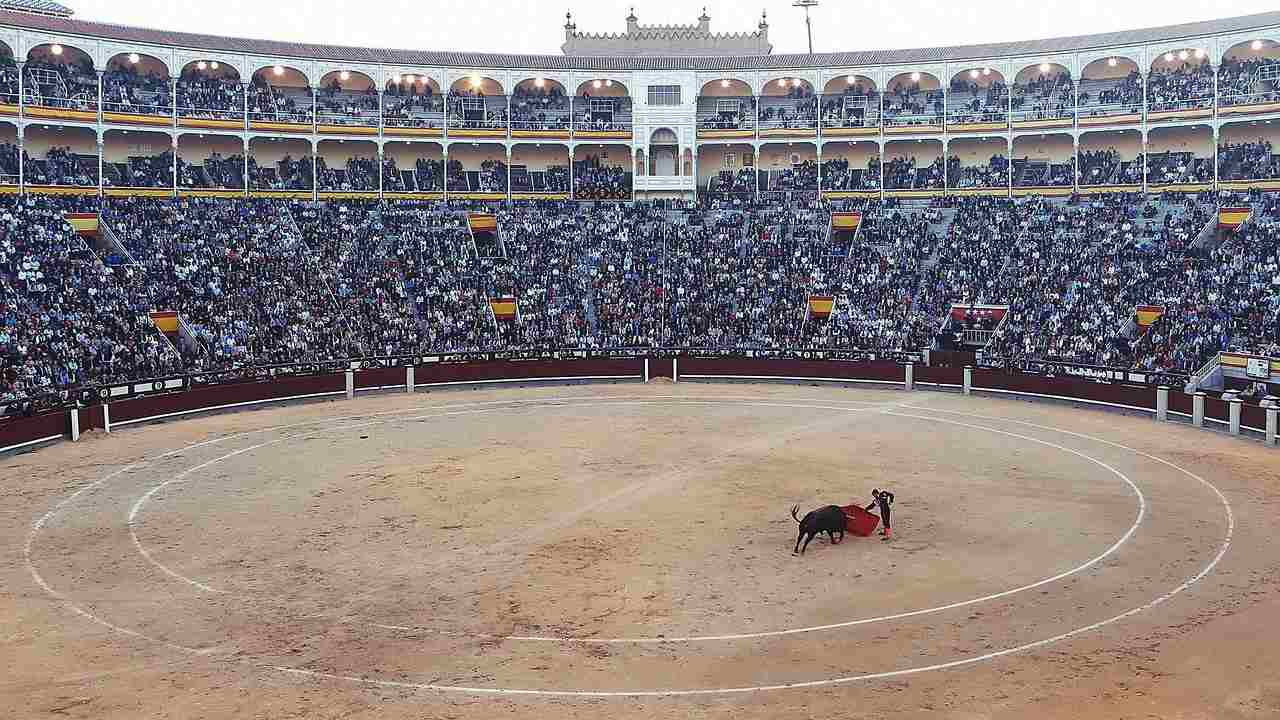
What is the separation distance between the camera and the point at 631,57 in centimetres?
6762

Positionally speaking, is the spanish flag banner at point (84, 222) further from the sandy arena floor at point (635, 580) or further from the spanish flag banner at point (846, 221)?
the spanish flag banner at point (846, 221)

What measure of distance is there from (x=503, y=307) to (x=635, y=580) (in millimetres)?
33754

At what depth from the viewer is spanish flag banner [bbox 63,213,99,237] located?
1812 inches

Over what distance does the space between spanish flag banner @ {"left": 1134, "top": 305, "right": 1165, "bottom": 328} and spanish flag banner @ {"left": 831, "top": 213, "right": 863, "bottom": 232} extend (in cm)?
1719

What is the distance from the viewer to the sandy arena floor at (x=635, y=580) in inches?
472

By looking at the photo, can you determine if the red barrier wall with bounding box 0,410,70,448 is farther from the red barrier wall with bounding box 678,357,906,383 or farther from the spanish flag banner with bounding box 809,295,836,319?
the spanish flag banner with bounding box 809,295,836,319

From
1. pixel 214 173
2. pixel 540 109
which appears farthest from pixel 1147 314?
pixel 214 173

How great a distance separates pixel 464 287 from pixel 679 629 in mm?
37087

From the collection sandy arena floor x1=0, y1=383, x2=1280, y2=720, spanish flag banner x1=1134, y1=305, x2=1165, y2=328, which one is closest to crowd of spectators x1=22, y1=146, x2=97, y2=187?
sandy arena floor x1=0, y1=383, x2=1280, y2=720

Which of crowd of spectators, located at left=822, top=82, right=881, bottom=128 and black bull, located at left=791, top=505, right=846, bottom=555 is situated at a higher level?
crowd of spectators, located at left=822, top=82, right=881, bottom=128

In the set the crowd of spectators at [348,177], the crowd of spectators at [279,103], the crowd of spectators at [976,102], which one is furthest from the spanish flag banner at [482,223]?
the crowd of spectators at [976,102]

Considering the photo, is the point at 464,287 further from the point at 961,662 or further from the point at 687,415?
the point at 961,662

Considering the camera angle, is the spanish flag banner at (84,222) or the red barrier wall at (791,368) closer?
the red barrier wall at (791,368)

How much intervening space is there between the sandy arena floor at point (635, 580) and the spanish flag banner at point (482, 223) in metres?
28.7
